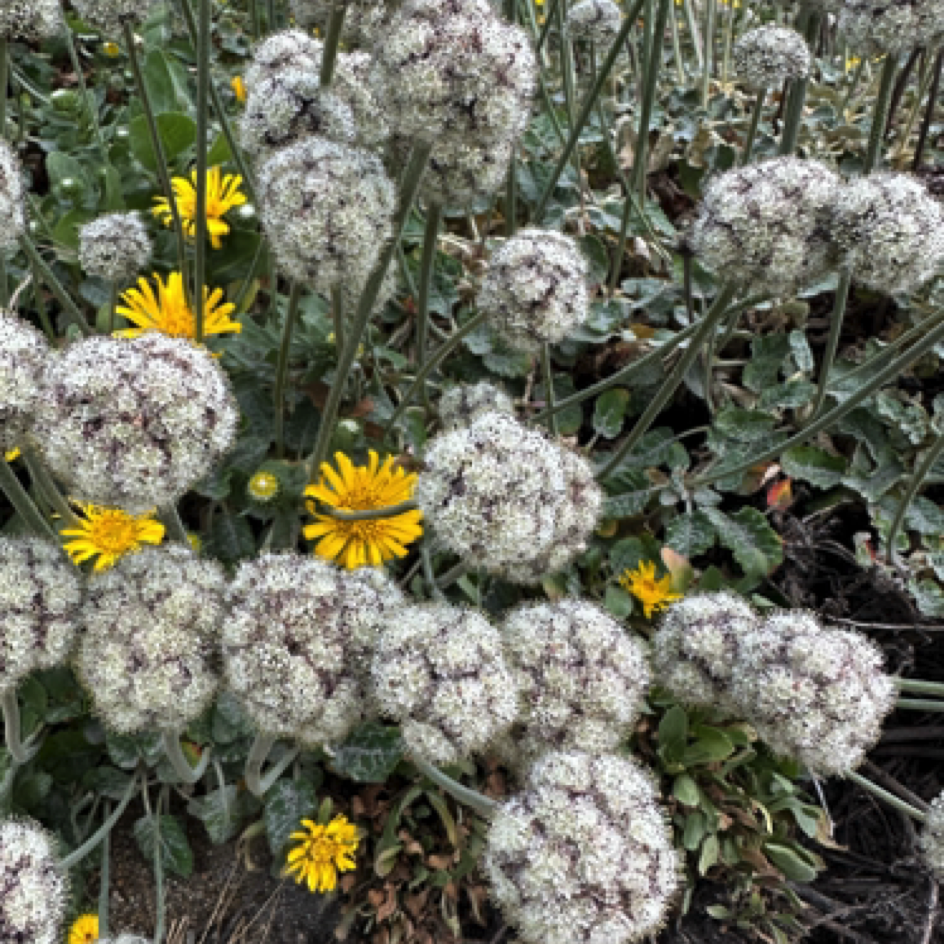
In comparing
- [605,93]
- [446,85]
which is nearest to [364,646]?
[446,85]

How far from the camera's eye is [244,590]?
205cm

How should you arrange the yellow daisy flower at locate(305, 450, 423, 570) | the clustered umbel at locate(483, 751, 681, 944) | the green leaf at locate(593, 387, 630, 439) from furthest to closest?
the green leaf at locate(593, 387, 630, 439), the yellow daisy flower at locate(305, 450, 423, 570), the clustered umbel at locate(483, 751, 681, 944)

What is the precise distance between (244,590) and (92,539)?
1178mm

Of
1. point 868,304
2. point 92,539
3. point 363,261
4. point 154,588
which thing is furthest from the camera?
point 868,304

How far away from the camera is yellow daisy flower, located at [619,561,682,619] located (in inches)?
135

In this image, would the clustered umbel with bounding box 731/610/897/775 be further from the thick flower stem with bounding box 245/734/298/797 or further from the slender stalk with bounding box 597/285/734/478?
the thick flower stem with bounding box 245/734/298/797

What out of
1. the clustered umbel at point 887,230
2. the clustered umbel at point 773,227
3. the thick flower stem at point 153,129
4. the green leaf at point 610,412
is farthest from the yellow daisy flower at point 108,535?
the clustered umbel at point 887,230

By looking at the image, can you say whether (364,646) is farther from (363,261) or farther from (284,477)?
(284,477)

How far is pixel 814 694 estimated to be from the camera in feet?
6.87

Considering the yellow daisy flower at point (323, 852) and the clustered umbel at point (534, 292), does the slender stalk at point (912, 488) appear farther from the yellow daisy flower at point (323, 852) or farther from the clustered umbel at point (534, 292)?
the yellow daisy flower at point (323, 852)

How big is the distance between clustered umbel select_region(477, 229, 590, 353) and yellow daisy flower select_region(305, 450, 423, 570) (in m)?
0.80

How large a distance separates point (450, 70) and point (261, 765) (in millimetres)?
2035

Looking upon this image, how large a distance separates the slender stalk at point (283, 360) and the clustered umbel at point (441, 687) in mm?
1098

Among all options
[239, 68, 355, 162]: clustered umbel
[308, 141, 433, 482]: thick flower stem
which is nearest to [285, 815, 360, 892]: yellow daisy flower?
[308, 141, 433, 482]: thick flower stem
